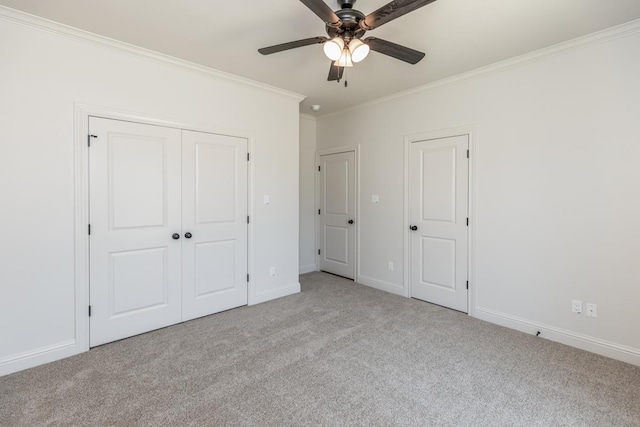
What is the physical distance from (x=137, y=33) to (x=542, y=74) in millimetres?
3602

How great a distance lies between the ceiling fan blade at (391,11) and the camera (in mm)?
1645

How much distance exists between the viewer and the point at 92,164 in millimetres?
2588

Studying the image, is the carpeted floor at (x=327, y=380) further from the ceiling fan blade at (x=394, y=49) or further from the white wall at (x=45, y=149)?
the ceiling fan blade at (x=394, y=49)

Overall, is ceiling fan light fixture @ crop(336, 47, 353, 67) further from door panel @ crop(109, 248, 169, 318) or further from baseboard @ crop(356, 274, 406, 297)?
baseboard @ crop(356, 274, 406, 297)

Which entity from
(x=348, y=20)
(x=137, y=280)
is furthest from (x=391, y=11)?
Answer: (x=137, y=280)

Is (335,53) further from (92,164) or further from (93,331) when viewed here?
(93,331)

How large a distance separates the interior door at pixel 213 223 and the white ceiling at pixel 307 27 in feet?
2.90

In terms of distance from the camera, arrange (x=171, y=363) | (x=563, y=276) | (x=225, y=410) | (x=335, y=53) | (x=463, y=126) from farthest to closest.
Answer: (x=463, y=126) < (x=563, y=276) < (x=171, y=363) < (x=335, y=53) < (x=225, y=410)

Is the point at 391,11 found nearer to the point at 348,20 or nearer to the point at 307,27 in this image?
the point at 348,20

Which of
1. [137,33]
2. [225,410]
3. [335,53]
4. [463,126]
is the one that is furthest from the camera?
[463,126]

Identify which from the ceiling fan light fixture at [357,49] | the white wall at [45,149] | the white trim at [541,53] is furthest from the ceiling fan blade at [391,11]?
the white wall at [45,149]

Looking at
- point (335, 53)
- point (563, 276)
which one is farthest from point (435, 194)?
point (335, 53)

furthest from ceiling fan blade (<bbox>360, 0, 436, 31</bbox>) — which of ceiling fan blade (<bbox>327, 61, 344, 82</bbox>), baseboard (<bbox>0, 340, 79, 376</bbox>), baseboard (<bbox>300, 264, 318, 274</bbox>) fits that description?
baseboard (<bbox>300, 264, 318, 274</bbox>)

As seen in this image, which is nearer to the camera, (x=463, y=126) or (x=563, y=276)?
(x=563, y=276)
